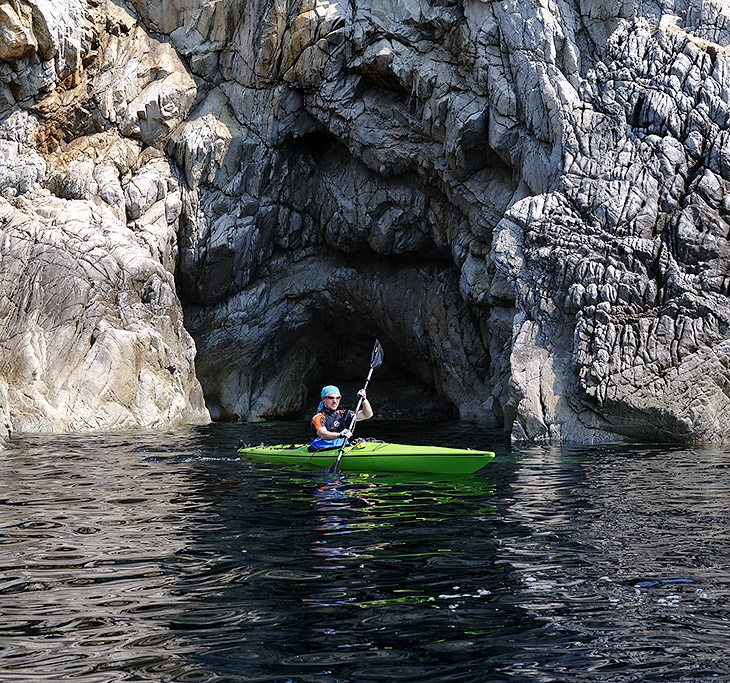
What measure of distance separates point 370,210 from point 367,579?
21249 millimetres

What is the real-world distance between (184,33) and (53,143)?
5491mm

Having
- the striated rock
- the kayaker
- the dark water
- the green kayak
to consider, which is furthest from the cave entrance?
the dark water

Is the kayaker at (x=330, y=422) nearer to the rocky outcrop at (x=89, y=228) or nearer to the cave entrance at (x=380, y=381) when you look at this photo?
the rocky outcrop at (x=89, y=228)

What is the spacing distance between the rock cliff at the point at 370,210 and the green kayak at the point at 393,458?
590 centimetres

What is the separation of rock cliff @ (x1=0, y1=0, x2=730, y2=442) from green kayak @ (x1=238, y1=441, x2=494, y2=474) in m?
5.90

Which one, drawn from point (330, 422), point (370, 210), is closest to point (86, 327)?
point (370, 210)

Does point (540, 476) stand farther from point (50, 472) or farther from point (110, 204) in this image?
point (110, 204)

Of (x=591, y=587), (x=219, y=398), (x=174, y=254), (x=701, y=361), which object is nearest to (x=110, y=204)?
(x=174, y=254)

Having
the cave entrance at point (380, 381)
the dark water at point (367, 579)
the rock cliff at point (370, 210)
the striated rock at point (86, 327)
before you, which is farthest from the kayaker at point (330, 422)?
the cave entrance at point (380, 381)

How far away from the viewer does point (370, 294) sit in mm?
28328

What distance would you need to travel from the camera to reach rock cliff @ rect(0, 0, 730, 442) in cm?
1759

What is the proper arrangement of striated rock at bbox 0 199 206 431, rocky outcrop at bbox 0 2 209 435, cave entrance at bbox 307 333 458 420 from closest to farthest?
striated rock at bbox 0 199 206 431
rocky outcrop at bbox 0 2 209 435
cave entrance at bbox 307 333 458 420

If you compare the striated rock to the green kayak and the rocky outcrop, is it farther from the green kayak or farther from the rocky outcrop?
the green kayak

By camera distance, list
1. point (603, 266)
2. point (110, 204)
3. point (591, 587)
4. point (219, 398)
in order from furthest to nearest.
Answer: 1. point (219, 398)
2. point (110, 204)
3. point (603, 266)
4. point (591, 587)
